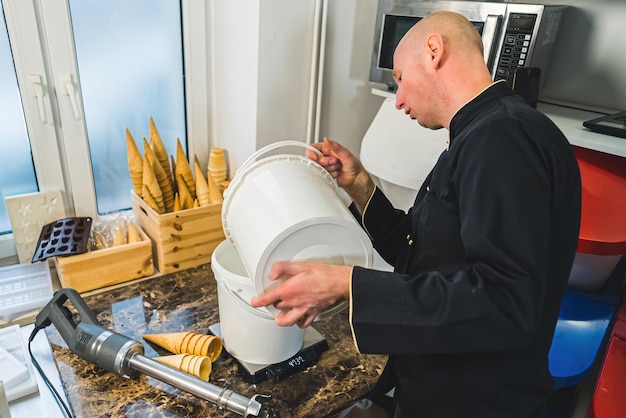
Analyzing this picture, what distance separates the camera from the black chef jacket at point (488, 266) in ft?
2.11

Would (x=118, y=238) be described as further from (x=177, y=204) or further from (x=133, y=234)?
(x=177, y=204)

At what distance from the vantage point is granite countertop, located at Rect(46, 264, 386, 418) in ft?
3.21

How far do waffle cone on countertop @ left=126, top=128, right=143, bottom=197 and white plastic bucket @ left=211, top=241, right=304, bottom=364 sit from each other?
1.55ft

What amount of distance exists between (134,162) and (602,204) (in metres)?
1.25

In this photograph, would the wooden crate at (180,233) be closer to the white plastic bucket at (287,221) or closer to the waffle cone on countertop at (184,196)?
the waffle cone on countertop at (184,196)

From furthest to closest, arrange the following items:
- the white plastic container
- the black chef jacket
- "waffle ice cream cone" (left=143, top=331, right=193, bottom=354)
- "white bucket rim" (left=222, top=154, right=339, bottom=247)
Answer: the white plastic container → "waffle ice cream cone" (left=143, top=331, right=193, bottom=354) → "white bucket rim" (left=222, top=154, right=339, bottom=247) → the black chef jacket

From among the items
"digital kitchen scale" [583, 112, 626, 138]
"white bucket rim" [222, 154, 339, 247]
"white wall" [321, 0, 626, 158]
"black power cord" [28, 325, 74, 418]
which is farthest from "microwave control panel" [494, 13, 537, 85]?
"black power cord" [28, 325, 74, 418]

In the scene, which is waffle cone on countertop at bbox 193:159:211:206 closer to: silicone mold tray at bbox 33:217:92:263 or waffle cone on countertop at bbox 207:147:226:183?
waffle cone on countertop at bbox 207:147:226:183

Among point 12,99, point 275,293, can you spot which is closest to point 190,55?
point 12,99

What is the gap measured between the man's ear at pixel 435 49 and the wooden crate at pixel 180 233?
863mm

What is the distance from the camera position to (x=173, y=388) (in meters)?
1.02

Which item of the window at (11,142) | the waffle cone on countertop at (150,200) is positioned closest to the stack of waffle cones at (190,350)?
the waffle cone on countertop at (150,200)

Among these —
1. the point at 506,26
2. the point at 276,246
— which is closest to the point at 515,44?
the point at 506,26

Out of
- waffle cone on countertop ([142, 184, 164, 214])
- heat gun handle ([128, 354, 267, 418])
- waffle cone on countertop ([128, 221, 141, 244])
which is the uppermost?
waffle cone on countertop ([142, 184, 164, 214])
